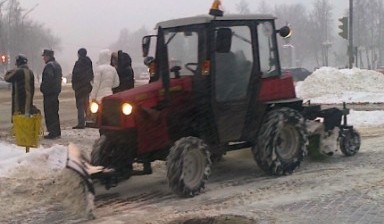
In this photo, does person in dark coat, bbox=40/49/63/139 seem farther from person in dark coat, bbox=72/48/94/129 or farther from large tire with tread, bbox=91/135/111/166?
large tire with tread, bbox=91/135/111/166

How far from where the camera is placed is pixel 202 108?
7664 mm

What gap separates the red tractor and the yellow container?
236 cm

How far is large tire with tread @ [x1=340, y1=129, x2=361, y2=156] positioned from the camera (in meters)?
9.82

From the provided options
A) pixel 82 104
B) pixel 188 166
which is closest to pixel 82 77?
pixel 82 104

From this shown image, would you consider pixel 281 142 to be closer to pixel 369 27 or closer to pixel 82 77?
pixel 82 77

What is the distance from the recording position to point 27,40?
75.1m

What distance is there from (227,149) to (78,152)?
2.09m

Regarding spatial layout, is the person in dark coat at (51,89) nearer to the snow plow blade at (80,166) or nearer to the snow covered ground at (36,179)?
the snow covered ground at (36,179)

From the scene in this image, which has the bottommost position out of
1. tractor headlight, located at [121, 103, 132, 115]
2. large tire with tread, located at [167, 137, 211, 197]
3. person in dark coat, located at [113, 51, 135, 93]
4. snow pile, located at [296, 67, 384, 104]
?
snow pile, located at [296, 67, 384, 104]

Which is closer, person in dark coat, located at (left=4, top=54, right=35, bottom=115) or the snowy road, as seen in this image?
the snowy road

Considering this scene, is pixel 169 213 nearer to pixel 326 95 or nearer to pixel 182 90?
pixel 182 90

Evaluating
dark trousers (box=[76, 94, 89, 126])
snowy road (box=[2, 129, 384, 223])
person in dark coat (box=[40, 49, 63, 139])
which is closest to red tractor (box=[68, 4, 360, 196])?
snowy road (box=[2, 129, 384, 223])

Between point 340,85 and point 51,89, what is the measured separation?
16807mm

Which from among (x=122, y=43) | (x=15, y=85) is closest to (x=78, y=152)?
(x=15, y=85)
